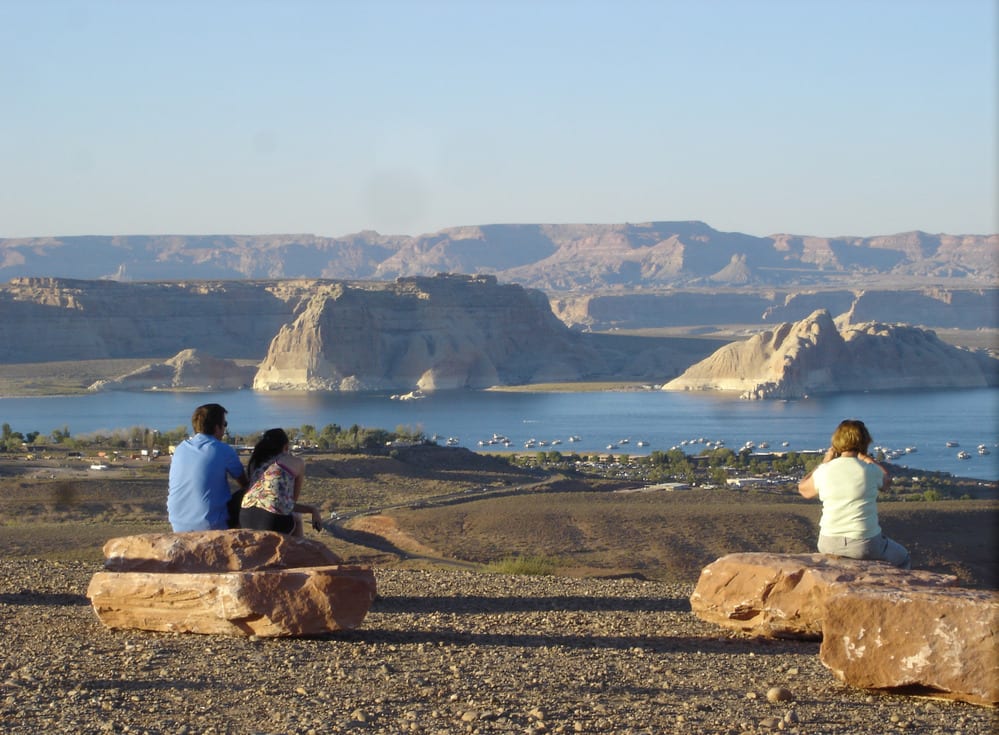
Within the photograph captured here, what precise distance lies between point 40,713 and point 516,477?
31140mm

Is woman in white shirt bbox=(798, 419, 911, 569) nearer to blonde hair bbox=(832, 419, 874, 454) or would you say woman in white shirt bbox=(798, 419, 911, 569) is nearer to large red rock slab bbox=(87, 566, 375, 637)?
blonde hair bbox=(832, 419, 874, 454)

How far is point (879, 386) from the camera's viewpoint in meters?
100

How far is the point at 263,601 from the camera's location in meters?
6.89

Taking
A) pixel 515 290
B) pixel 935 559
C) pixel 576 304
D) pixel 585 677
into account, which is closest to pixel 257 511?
pixel 585 677

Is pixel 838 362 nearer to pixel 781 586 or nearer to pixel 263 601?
pixel 781 586

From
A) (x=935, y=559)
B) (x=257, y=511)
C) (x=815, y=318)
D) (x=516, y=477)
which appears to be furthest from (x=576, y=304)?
(x=257, y=511)

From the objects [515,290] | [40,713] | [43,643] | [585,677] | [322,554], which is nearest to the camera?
[40,713]

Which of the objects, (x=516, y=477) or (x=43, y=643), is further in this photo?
(x=516, y=477)

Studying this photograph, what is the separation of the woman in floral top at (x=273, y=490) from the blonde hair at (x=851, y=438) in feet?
8.50

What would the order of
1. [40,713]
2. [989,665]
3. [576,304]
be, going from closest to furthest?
[40,713]
[989,665]
[576,304]

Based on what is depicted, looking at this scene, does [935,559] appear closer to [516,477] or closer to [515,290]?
[516,477]

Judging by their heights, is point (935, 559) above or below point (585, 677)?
below

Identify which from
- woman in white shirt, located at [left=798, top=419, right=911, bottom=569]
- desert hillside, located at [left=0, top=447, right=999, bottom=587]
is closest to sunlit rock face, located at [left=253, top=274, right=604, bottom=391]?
desert hillside, located at [left=0, top=447, right=999, bottom=587]

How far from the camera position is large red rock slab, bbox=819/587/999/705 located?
19.5ft
